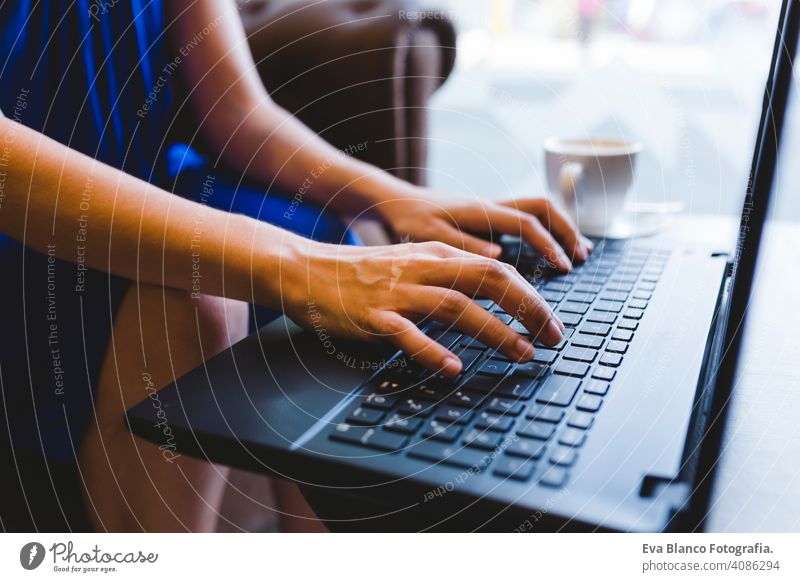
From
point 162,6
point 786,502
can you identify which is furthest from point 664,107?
point 786,502

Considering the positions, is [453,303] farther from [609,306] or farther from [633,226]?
[633,226]

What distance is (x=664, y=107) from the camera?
6.45 ft

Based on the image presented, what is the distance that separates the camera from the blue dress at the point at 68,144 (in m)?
0.36

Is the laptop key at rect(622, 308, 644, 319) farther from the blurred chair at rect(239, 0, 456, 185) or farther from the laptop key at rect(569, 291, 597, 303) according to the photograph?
the blurred chair at rect(239, 0, 456, 185)

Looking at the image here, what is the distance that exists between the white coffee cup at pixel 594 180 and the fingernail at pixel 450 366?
254 millimetres

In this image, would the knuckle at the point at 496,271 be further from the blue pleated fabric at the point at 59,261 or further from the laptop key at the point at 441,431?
the blue pleated fabric at the point at 59,261

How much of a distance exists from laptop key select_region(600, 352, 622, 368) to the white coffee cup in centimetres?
21

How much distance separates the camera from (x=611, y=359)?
29 centimetres

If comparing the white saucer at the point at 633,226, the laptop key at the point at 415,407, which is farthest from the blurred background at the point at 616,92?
the laptop key at the point at 415,407

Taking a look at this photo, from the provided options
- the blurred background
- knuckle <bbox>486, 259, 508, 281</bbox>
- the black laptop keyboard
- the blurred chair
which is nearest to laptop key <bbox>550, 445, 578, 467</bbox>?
the black laptop keyboard

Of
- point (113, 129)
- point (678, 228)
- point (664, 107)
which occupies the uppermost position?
point (113, 129)

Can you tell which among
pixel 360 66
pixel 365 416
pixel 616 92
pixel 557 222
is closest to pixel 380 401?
pixel 365 416

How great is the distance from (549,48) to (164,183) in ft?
1.68
